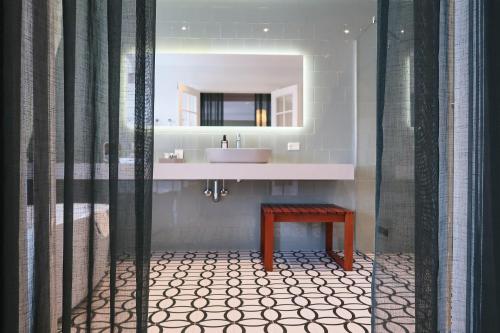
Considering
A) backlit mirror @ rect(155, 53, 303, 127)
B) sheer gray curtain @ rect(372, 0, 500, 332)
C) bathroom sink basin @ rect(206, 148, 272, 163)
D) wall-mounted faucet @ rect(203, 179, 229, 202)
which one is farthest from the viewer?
backlit mirror @ rect(155, 53, 303, 127)

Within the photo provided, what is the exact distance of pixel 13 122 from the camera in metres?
0.89

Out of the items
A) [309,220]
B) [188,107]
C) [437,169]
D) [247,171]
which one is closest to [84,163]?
[437,169]

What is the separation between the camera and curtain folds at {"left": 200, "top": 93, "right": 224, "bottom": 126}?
121 inches

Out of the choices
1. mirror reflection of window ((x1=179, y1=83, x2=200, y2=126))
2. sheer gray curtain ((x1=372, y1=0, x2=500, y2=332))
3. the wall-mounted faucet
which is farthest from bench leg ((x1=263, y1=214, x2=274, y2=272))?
sheer gray curtain ((x1=372, y1=0, x2=500, y2=332))

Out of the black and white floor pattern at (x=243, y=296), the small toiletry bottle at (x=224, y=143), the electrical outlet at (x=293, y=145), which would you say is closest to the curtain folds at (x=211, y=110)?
the small toiletry bottle at (x=224, y=143)

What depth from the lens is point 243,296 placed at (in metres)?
2.00

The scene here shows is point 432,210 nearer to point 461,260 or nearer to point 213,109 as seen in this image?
point 461,260

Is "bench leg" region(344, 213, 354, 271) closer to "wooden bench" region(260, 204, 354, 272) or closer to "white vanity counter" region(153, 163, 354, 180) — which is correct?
"wooden bench" region(260, 204, 354, 272)

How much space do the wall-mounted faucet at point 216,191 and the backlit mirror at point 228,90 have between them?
2.02 feet

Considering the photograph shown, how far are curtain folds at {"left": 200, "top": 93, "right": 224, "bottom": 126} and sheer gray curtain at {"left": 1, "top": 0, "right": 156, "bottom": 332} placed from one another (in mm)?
2099

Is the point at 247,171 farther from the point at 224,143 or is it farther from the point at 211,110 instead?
the point at 211,110

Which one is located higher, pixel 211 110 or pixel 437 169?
pixel 211 110

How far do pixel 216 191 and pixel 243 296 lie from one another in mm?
1154

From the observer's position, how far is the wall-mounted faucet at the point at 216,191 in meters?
2.93
